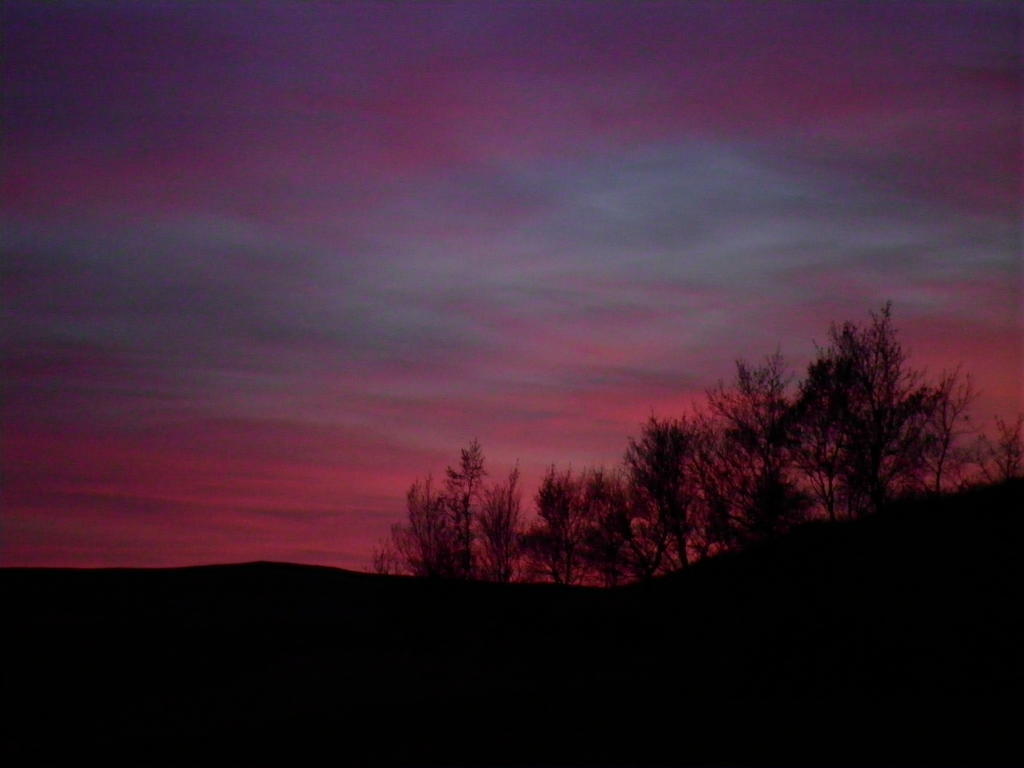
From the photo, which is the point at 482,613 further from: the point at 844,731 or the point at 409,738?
the point at 844,731

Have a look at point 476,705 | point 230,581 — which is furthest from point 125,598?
point 476,705

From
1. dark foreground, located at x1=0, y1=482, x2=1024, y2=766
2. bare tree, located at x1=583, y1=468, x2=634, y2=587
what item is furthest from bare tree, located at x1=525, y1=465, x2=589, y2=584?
dark foreground, located at x1=0, y1=482, x2=1024, y2=766

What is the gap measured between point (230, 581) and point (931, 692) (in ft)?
78.2

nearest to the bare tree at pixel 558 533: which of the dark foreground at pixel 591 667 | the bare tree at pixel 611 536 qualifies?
the bare tree at pixel 611 536

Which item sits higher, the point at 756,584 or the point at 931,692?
the point at 756,584

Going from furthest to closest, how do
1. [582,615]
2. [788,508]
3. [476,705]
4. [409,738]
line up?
[788,508] < [582,615] < [476,705] < [409,738]

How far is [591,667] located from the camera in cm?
1989

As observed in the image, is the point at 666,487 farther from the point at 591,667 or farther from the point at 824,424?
the point at 591,667

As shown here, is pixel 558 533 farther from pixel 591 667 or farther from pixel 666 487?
pixel 591 667

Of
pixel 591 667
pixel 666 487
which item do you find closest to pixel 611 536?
pixel 666 487

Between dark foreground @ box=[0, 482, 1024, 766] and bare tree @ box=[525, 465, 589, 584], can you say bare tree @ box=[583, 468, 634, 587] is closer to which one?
bare tree @ box=[525, 465, 589, 584]

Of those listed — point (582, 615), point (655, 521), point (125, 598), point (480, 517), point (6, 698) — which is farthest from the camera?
point (480, 517)

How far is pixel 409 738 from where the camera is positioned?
1439cm

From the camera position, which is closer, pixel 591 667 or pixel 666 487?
pixel 591 667
